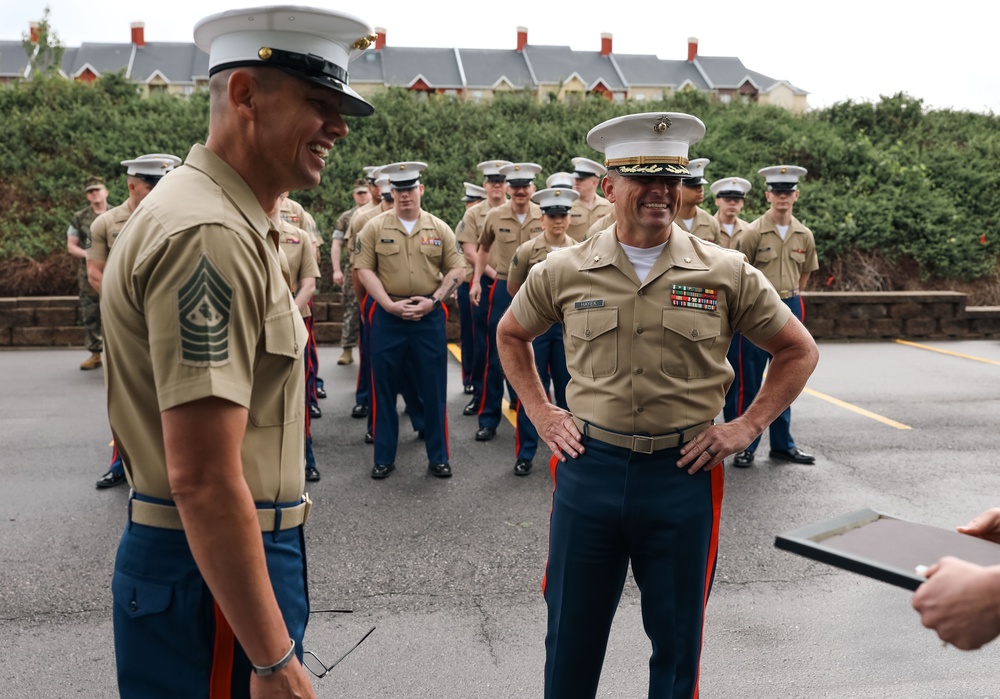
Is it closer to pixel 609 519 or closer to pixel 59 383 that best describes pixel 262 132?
pixel 609 519

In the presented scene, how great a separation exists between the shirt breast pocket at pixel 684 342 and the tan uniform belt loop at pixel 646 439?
0.17 m

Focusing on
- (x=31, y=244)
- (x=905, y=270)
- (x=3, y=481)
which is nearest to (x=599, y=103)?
(x=905, y=270)

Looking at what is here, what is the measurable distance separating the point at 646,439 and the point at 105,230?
592 centimetres

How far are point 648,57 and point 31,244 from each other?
4842 centimetres

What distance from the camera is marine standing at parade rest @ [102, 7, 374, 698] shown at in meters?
1.38

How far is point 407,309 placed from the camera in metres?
6.37

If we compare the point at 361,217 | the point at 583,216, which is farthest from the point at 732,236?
the point at 361,217

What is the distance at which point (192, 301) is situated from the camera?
1380 millimetres

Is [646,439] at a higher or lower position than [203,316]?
lower

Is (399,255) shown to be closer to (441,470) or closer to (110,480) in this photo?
(441,470)

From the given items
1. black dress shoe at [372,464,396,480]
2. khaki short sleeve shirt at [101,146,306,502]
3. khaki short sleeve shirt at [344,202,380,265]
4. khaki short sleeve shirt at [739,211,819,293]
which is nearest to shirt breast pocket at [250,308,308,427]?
khaki short sleeve shirt at [101,146,306,502]

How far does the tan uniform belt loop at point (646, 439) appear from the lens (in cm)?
268

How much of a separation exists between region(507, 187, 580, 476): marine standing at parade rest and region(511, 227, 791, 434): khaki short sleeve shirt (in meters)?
3.42

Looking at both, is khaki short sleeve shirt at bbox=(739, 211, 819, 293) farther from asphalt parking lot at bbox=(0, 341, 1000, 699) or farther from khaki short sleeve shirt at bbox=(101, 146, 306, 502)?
khaki short sleeve shirt at bbox=(101, 146, 306, 502)
